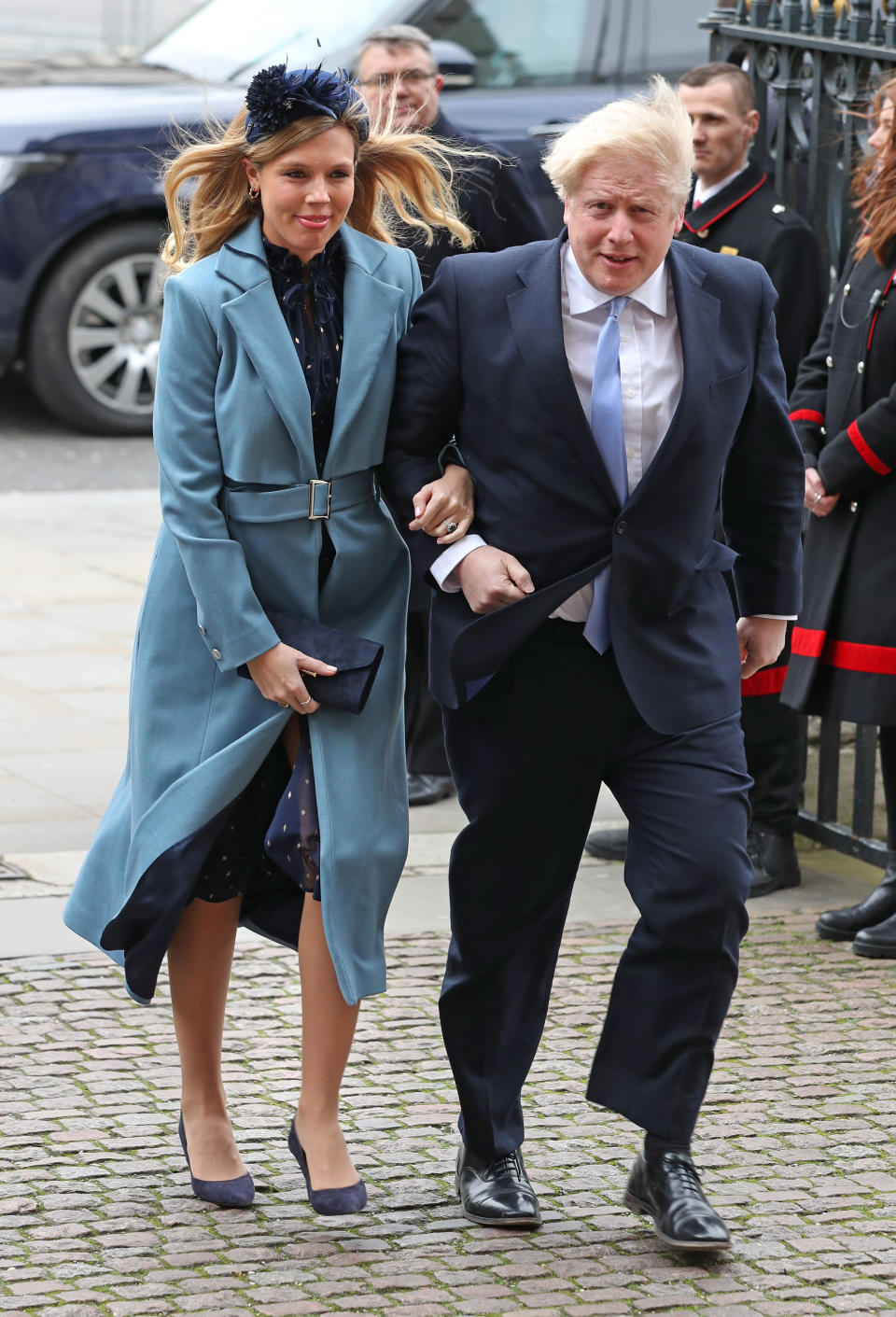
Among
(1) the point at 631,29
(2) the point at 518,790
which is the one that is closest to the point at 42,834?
(2) the point at 518,790

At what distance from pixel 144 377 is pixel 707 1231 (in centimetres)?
786

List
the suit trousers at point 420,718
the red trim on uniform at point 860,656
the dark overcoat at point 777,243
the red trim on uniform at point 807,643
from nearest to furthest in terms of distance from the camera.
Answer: the red trim on uniform at point 860,656 → the red trim on uniform at point 807,643 → the dark overcoat at point 777,243 → the suit trousers at point 420,718

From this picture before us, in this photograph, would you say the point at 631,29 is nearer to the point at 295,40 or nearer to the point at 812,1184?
the point at 295,40

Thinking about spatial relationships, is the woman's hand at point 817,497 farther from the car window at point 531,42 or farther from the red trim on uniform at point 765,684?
the car window at point 531,42

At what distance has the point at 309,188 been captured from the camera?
138 inches

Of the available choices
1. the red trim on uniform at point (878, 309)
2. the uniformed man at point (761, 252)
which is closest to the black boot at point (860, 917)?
the uniformed man at point (761, 252)

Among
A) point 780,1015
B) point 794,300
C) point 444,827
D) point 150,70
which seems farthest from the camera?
point 150,70

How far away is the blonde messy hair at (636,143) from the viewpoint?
11.1 feet

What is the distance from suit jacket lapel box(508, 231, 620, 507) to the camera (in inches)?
136

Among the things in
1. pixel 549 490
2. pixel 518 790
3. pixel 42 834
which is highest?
pixel 549 490

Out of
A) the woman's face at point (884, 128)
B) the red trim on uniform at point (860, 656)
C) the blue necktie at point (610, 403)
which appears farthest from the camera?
the red trim on uniform at point (860, 656)

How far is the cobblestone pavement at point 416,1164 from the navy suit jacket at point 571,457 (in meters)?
0.89

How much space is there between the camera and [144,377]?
1080 cm

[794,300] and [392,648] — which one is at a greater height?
[794,300]
